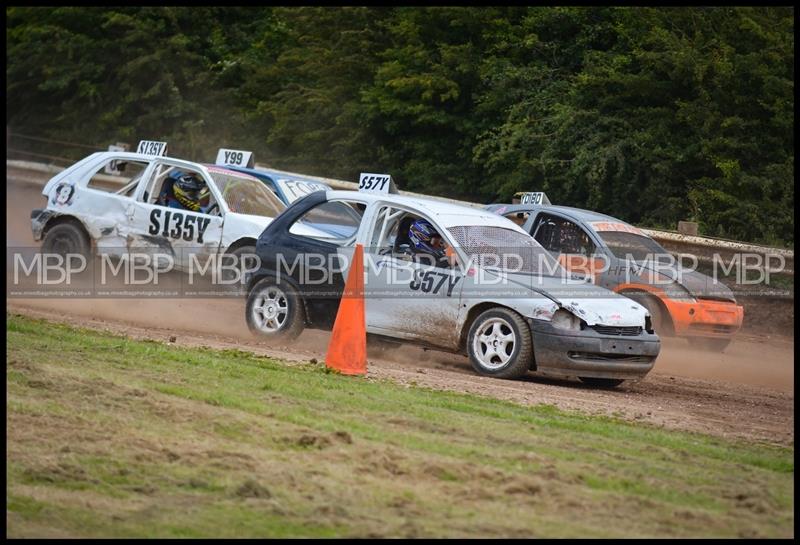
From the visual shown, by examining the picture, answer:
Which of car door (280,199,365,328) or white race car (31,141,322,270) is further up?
white race car (31,141,322,270)

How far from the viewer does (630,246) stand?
50.1 feet

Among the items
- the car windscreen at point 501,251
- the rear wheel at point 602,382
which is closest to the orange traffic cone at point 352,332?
the car windscreen at point 501,251

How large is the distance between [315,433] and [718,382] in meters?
6.21

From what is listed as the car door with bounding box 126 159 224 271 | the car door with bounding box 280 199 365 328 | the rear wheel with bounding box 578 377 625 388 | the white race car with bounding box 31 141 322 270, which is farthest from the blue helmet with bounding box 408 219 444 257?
the car door with bounding box 126 159 224 271

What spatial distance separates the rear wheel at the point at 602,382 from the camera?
11.4m

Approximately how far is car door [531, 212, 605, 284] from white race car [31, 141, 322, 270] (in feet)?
10.7

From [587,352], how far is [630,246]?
4.76 m

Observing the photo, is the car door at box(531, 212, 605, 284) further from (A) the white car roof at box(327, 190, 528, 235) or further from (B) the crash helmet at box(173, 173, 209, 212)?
(B) the crash helmet at box(173, 173, 209, 212)

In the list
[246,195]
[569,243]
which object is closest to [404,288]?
[569,243]

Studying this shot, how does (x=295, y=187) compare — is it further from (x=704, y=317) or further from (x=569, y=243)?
(x=704, y=317)

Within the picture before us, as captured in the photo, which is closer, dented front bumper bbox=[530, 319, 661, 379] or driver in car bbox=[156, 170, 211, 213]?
dented front bumper bbox=[530, 319, 661, 379]

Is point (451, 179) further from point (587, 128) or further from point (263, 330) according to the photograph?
point (263, 330)

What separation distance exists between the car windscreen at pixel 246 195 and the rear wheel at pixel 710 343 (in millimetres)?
5312

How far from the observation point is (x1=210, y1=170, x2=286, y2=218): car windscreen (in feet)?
49.2
